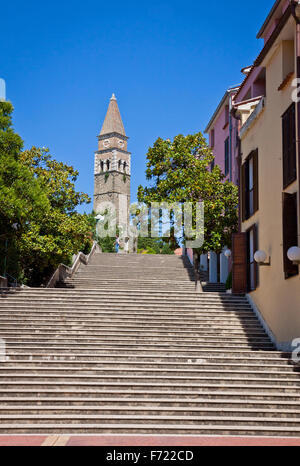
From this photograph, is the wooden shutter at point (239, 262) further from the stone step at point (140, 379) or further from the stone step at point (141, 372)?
the stone step at point (140, 379)

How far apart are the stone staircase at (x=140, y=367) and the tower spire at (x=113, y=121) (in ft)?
269

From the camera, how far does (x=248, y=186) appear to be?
18750 mm

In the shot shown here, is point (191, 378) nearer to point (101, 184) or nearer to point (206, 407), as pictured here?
point (206, 407)

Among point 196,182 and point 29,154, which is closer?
point 196,182

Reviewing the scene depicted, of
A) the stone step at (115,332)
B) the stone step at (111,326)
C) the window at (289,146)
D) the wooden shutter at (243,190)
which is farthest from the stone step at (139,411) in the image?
the wooden shutter at (243,190)

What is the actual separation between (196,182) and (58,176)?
6.77 metres

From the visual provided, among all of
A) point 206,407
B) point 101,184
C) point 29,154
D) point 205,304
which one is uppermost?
point 101,184

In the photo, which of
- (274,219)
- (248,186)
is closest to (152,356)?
(274,219)

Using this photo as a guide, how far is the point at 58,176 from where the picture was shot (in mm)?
25797

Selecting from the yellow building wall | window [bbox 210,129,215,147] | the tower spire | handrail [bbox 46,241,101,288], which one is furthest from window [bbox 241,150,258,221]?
the tower spire

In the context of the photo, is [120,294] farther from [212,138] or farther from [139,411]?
[212,138]

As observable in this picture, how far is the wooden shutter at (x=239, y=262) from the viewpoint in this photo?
18375 mm

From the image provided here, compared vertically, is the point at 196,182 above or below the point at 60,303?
above
